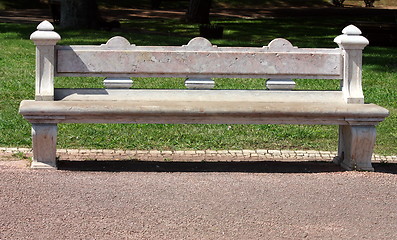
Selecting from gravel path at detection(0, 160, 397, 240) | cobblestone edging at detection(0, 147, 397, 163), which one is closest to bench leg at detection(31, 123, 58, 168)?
gravel path at detection(0, 160, 397, 240)

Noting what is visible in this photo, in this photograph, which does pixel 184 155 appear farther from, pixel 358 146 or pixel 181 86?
pixel 181 86

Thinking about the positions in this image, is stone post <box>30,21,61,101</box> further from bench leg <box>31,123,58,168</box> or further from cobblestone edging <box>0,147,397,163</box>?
cobblestone edging <box>0,147,397,163</box>

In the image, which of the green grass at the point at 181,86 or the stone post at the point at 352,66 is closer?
the stone post at the point at 352,66

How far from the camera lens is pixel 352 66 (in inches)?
312

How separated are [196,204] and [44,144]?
68.9 inches

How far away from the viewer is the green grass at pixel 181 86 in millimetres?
9656

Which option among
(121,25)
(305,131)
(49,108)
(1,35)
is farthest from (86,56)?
(121,25)

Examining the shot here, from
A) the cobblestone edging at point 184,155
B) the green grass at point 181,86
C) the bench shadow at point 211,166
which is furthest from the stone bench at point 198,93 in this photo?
the green grass at point 181,86

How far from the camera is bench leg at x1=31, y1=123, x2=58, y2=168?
750 centimetres

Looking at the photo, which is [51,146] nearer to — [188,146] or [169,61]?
[169,61]

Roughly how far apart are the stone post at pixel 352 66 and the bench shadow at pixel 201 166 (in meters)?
0.71

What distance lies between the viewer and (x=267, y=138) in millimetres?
9953

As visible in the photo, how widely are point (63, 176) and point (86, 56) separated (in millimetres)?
1129

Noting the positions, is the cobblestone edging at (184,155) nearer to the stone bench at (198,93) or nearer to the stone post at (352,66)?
the stone bench at (198,93)
